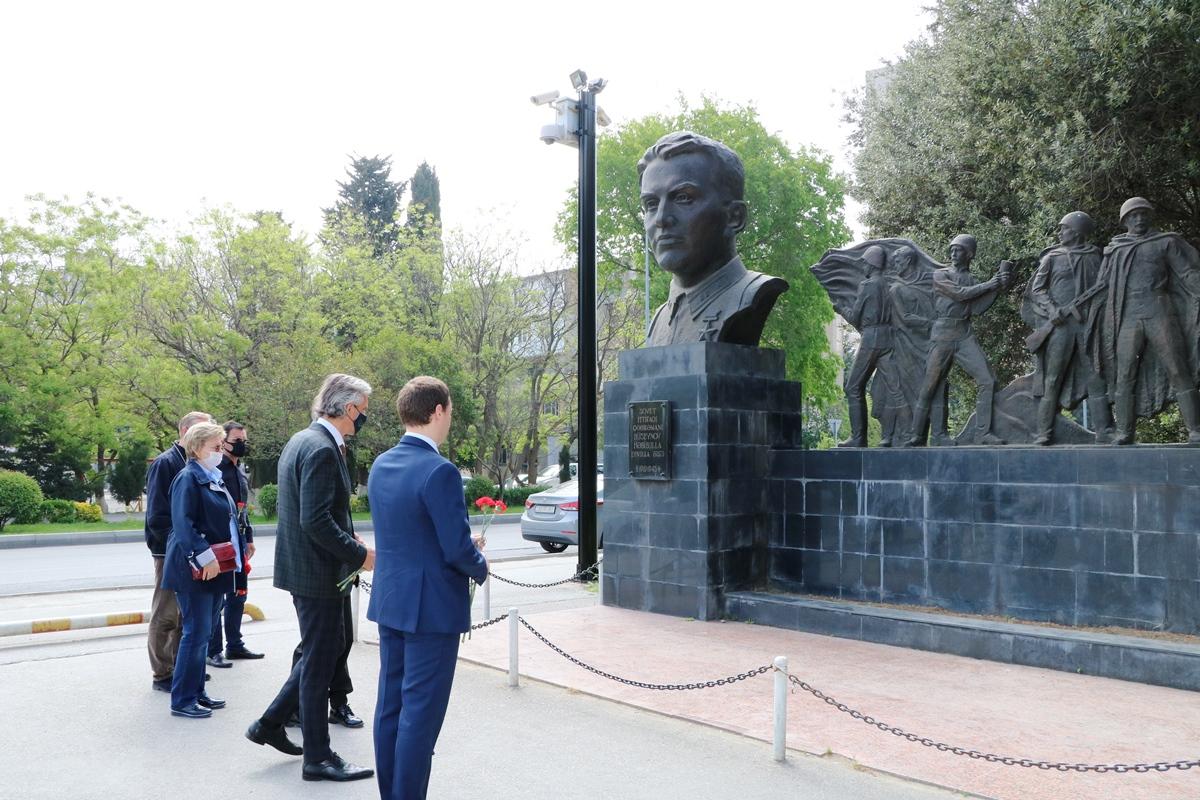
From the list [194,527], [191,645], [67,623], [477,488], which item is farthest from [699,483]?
[477,488]

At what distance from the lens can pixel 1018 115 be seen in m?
13.0

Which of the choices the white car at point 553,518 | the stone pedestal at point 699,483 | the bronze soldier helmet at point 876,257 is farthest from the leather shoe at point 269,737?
the white car at point 553,518

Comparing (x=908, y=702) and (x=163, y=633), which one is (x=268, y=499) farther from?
(x=908, y=702)

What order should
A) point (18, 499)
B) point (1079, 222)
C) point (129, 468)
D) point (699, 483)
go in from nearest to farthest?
point (1079, 222) → point (699, 483) → point (18, 499) → point (129, 468)

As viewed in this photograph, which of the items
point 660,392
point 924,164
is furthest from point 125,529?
point 924,164

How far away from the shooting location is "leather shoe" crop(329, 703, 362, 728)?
595 cm

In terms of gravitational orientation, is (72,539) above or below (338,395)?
below

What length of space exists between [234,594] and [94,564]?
9339 mm

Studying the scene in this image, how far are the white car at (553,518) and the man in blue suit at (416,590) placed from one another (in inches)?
507

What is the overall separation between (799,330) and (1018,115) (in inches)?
678

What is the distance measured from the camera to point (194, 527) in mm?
6188

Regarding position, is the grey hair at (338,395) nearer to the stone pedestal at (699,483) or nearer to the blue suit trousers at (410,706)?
the blue suit trousers at (410,706)

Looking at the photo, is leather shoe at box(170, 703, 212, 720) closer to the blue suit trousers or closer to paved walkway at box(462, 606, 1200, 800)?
paved walkway at box(462, 606, 1200, 800)

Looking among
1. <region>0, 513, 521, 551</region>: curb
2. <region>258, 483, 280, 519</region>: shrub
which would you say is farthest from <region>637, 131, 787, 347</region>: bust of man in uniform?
<region>258, 483, 280, 519</region>: shrub
